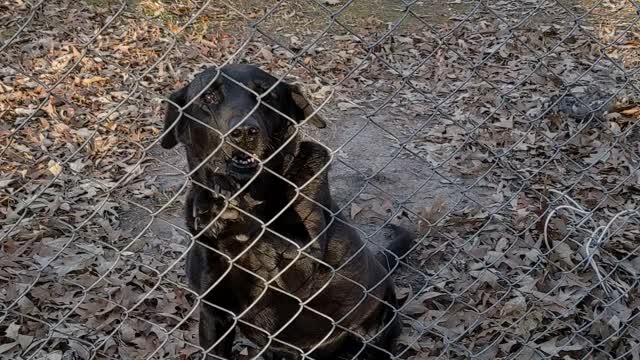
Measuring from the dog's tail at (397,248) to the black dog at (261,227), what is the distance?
47 cm

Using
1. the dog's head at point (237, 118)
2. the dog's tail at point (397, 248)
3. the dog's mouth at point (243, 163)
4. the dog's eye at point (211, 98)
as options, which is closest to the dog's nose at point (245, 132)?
the dog's head at point (237, 118)

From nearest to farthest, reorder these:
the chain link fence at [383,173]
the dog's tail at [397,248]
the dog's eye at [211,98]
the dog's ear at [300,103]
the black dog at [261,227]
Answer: the black dog at [261,227] → the dog's eye at [211,98] → the dog's ear at [300,103] → the chain link fence at [383,173] → the dog's tail at [397,248]

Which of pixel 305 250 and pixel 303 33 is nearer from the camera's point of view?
pixel 305 250

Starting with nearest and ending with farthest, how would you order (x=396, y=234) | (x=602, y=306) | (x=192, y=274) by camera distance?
(x=192, y=274)
(x=602, y=306)
(x=396, y=234)

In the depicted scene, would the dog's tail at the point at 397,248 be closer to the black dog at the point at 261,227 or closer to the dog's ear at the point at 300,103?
the black dog at the point at 261,227

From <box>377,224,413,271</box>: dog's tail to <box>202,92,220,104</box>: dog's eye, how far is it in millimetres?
1256

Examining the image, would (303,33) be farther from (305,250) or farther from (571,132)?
(305,250)

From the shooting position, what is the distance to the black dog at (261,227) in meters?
2.74

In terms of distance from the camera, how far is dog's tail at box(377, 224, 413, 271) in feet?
12.1

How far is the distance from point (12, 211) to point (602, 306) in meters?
3.42

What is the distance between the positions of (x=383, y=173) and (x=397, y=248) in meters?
1.32

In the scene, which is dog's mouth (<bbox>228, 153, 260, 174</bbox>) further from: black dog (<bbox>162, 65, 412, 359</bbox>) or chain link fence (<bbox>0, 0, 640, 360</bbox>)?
chain link fence (<bbox>0, 0, 640, 360</bbox>)

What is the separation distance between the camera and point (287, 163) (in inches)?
113

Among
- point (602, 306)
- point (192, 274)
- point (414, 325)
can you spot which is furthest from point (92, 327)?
point (602, 306)
